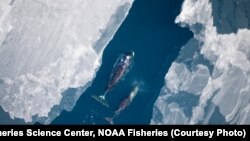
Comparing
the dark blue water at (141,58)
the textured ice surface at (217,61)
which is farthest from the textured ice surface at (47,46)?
the textured ice surface at (217,61)

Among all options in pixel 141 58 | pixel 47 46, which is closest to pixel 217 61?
pixel 141 58

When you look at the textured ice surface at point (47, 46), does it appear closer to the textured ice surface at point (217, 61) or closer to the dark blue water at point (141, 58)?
the dark blue water at point (141, 58)

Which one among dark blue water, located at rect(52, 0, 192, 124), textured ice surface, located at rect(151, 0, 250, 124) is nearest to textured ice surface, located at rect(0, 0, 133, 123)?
dark blue water, located at rect(52, 0, 192, 124)

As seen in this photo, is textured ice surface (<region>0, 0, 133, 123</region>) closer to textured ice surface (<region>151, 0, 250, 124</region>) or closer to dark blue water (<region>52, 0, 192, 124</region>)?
dark blue water (<region>52, 0, 192, 124</region>)

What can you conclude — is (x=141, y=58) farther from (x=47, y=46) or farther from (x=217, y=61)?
(x=47, y=46)

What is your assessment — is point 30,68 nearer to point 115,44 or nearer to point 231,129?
point 115,44

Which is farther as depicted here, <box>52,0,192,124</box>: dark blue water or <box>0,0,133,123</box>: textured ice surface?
<box>52,0,192,124</box>: dark blue water
